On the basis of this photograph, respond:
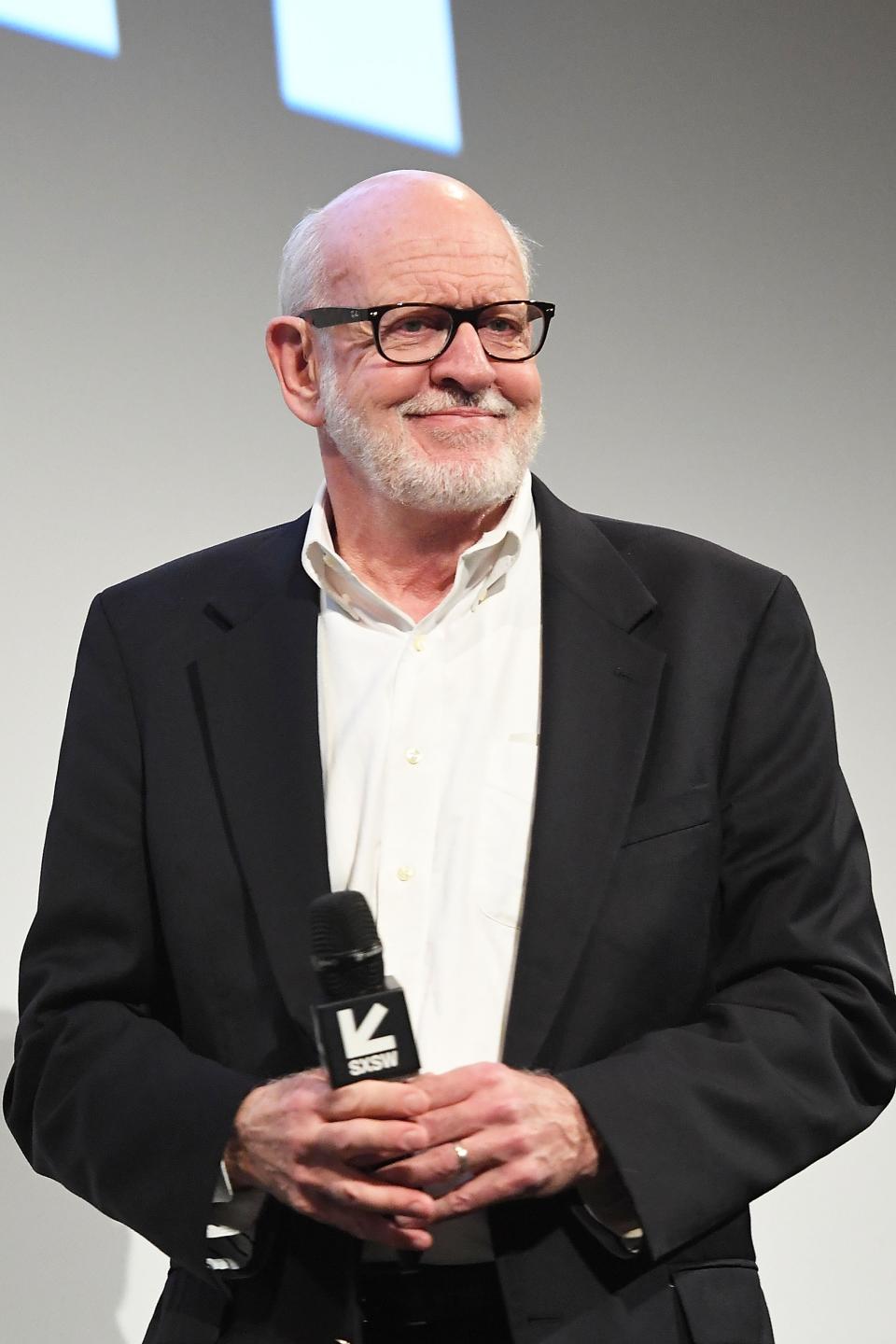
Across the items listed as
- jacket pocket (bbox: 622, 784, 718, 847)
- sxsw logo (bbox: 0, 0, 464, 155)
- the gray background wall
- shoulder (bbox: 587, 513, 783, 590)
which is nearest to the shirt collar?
shoulder (bbox: 587, 513, 783, 590)

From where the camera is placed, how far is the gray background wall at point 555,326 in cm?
275

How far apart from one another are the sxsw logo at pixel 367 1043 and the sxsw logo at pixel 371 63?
2047 millimetres

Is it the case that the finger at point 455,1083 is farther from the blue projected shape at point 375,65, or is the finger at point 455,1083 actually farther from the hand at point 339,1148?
the blue projected shape at point 375,65

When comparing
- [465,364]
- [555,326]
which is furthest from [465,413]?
[555,326]

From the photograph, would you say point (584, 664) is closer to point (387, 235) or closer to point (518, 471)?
point (518, 471)

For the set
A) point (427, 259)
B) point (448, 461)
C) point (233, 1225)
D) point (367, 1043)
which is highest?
point (427, 259)

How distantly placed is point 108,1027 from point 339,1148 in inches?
16.1

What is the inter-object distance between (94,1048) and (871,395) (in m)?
2.18

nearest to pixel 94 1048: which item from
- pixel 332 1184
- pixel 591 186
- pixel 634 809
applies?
pixel 332 1184

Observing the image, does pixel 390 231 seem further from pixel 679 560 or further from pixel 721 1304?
pixel 721 1304

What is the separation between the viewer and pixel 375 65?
2.96m

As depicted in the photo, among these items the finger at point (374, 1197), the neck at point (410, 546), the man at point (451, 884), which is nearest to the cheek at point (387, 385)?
the man at point (451, 884)

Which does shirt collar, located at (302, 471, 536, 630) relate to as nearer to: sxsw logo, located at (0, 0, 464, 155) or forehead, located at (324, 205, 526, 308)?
forehead, located at (324, 205, 526, 308)

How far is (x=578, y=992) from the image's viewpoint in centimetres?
168
